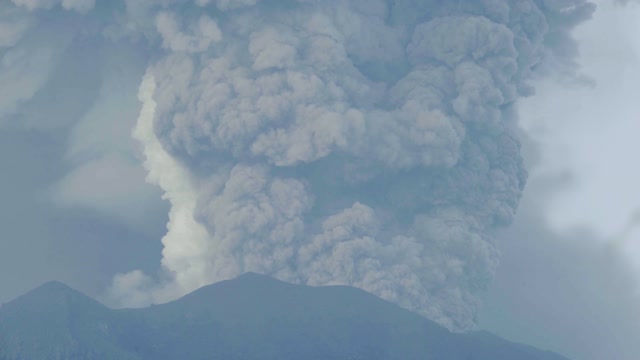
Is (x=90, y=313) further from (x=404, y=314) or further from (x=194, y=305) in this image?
(x=404, y=314)

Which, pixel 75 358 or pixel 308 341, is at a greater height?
pixel 308 341

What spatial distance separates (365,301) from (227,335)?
800 cm

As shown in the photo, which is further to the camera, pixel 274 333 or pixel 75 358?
pixel 274 333

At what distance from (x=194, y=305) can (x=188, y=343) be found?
606 cm

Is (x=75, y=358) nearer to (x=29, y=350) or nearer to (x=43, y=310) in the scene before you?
(x=29, y=350)

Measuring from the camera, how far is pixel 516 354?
57781 millimetres

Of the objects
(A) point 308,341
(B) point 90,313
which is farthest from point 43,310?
(A) point 308,341

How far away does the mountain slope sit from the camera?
50156mm

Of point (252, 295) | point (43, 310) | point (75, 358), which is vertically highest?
point (252, 295)

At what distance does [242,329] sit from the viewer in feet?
183

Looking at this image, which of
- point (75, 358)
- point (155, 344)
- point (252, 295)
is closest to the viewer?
point (75, 358)

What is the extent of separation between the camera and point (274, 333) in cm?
5538

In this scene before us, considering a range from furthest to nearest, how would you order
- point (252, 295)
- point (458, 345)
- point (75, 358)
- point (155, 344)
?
point (252, 295), point (458, 345), point (155, 344), point (75, 358)

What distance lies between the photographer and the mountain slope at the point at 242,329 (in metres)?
50.2
